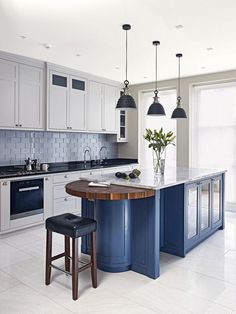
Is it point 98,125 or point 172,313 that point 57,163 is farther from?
point 172,313

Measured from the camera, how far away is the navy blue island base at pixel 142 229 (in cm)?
292

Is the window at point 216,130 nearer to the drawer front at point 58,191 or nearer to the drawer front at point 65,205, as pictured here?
the drawer front at point 65,205

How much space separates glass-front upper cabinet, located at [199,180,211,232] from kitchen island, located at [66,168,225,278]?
0.11 m

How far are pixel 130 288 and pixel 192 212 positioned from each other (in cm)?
134

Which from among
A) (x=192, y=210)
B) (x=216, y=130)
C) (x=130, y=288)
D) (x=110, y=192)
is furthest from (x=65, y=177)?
(x=216, y=130)


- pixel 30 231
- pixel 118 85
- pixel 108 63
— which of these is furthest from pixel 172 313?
pixel 118 85

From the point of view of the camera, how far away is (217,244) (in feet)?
12.8

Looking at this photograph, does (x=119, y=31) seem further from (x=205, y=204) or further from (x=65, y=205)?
(x=65, y=205)

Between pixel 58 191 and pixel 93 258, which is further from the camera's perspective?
pixel 58 191

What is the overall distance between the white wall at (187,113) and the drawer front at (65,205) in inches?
90.8

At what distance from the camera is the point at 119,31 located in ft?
11.7

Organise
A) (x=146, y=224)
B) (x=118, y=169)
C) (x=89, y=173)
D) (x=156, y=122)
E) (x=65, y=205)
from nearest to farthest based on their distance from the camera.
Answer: (x=146, y=224) → (x=65, y=205) → (x=89, y=173) → (x=118, y=169) → (x=156, y=122)

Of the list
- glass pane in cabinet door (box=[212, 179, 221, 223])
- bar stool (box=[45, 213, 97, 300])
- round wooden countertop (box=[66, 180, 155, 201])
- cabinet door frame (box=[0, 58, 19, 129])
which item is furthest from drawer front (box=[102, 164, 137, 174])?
bar stool (box=[45, 213, 97, 300])

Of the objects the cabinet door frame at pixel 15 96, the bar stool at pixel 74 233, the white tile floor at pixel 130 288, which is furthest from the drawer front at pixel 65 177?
the bar stool at pixel 74 233
